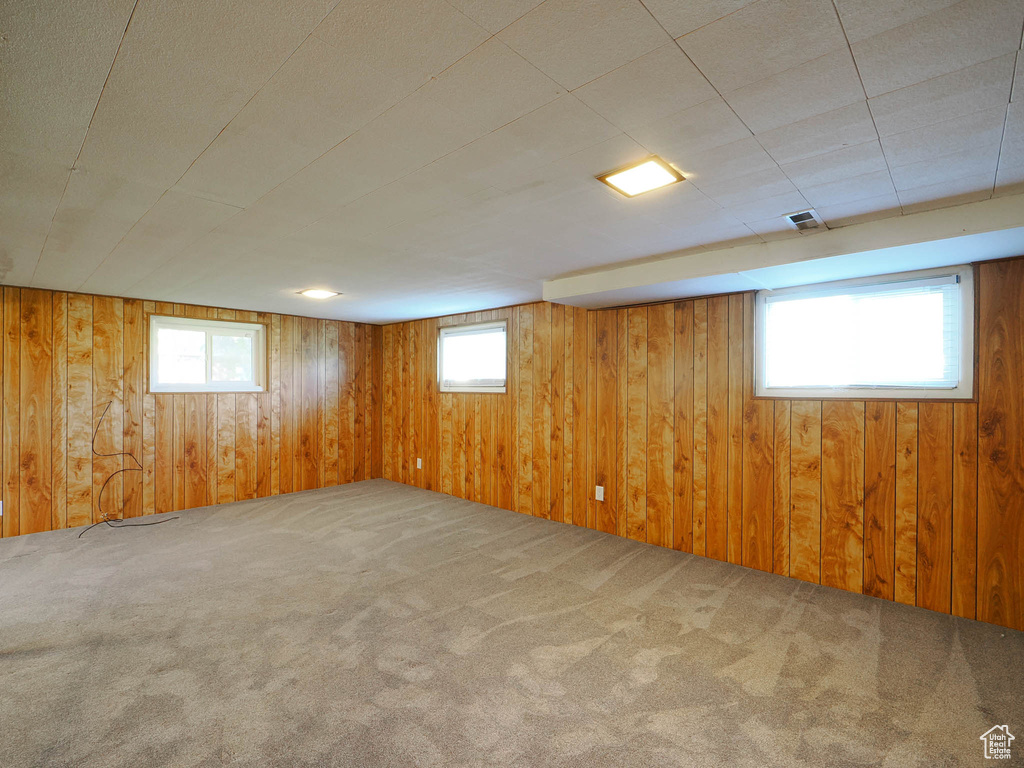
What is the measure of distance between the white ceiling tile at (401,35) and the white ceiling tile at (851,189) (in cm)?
156

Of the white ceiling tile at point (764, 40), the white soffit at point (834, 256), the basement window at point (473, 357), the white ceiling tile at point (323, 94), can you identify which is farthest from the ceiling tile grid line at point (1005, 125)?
the basement window at point (473, 357)

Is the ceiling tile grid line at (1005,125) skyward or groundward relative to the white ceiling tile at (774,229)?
groundward

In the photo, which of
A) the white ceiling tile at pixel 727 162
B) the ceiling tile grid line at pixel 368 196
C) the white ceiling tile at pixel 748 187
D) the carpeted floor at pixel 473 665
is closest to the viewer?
the ceiling tile grid line at pixel 368 196

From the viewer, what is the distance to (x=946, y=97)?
1.29 m

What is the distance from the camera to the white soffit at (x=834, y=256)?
205 centimetres

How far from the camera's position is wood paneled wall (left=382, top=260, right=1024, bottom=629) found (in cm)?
254

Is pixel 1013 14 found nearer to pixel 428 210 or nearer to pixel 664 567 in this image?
pixel 428 210

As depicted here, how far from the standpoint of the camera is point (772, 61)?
1.15 m

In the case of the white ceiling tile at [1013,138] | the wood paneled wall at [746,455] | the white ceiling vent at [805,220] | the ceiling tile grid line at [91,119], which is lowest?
the wood paneled wall at [746,455]

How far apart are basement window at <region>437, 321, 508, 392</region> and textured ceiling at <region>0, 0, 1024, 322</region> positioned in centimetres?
261

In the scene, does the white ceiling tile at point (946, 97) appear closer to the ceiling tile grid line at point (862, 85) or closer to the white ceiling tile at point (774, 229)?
the ceiling tile grid line at point (862, 85)

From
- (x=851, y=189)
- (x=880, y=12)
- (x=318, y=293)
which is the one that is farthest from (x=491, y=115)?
(x=318, y=293)

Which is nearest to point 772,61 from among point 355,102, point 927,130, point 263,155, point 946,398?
point 927,130

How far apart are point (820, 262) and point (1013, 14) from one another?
1.62m
